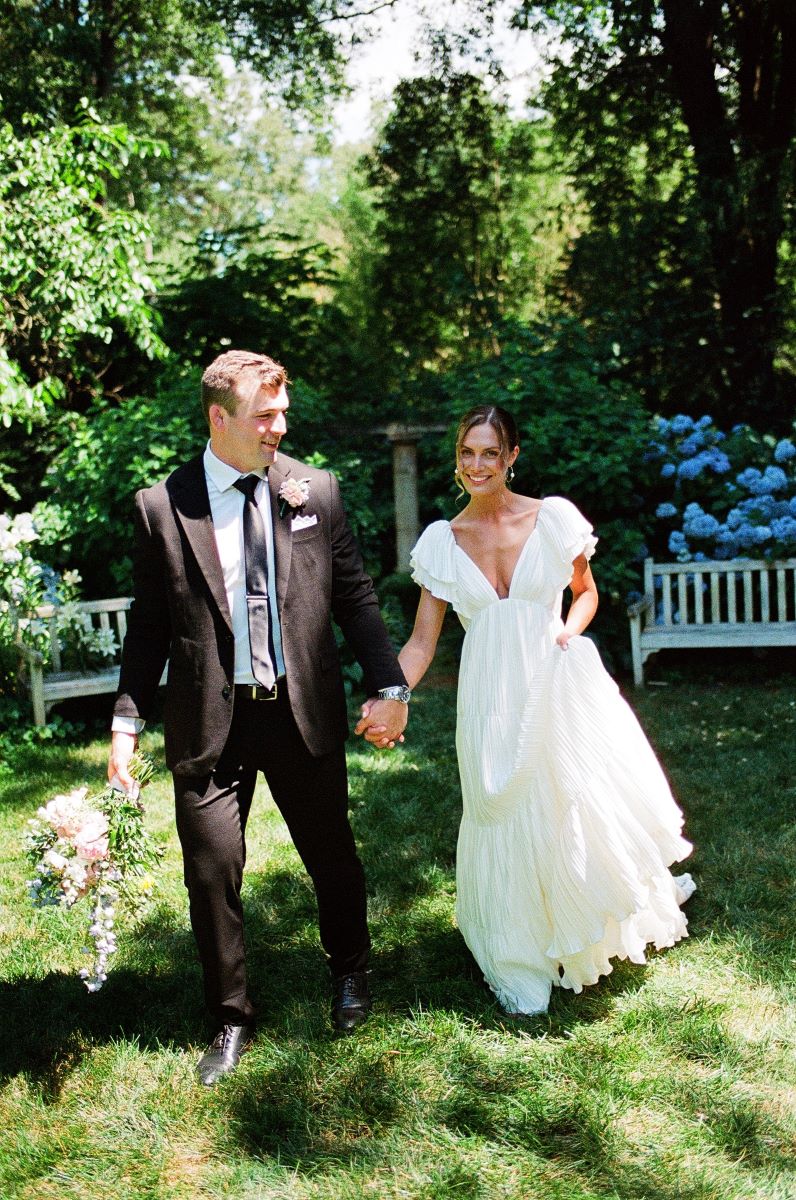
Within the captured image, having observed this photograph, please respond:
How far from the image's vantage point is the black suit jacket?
3061 mm

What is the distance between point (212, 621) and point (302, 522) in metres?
0.41

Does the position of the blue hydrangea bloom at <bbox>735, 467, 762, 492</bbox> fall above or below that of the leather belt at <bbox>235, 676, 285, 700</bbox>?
above

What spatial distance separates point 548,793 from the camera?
3.49 metres

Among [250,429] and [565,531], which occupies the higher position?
[250,429]

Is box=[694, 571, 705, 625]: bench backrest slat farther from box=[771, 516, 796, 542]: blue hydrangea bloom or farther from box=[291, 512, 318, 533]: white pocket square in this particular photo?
box=[291, 512, 318, 533]: white pocket square

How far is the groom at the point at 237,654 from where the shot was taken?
3.06m

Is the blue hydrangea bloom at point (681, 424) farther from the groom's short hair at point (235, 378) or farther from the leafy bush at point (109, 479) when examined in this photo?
the groom's short hair at point (235, 378)

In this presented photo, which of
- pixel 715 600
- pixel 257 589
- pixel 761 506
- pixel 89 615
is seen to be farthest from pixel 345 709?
pixel 761 506

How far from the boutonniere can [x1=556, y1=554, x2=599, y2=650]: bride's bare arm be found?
102 cm

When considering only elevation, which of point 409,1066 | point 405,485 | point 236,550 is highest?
point 405,485

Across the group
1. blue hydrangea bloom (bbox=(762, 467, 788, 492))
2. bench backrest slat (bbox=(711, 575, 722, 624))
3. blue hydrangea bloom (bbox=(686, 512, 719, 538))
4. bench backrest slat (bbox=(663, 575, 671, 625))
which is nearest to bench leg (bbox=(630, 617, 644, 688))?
bench backrest slat (bbox=(663, 575, 671, 625))

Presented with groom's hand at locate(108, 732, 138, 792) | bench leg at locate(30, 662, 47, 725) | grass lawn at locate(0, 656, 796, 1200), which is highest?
groom's hand at locate(108, 732, 138, 792)

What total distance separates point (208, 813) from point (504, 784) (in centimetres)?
100

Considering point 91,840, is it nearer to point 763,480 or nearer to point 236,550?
point 236,550
